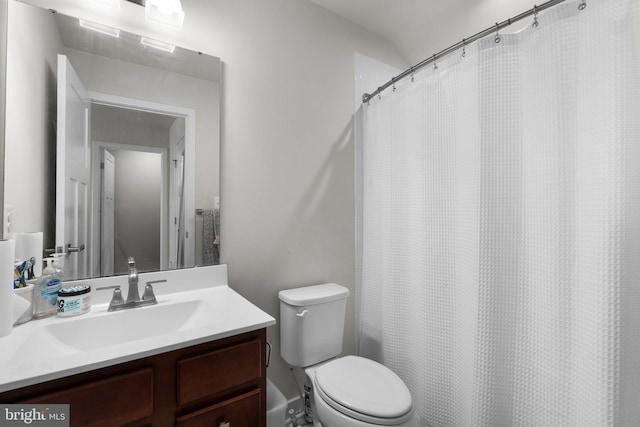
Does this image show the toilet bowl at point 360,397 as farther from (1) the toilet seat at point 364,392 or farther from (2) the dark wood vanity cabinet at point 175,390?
(2) the dark wood vanity cabinet at point 175,390

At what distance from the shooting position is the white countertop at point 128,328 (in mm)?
720

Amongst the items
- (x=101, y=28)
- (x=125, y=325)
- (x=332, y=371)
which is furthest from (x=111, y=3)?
(x=332, y=371)

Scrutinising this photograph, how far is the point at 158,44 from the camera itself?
1326 mm

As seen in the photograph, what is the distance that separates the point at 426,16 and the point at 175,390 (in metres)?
2.35

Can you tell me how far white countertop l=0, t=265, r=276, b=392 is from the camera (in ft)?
2.36

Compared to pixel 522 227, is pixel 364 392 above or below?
below

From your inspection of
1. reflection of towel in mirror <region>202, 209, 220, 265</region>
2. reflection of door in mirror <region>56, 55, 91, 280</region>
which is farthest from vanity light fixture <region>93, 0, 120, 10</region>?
reflection of towel in mirror <region>202, 209, 220, 265</region>

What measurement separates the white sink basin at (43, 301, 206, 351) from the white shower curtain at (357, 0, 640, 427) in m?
1.08

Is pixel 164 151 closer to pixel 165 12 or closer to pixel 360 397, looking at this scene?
pixel 165 12

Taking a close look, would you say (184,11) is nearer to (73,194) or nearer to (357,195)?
(73,194)

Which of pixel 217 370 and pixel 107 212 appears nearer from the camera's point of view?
pixel 217 370

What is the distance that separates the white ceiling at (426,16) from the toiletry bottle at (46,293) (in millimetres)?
→ 1940

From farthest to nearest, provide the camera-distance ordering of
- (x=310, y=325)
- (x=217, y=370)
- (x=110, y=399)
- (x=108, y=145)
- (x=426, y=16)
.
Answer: (x=426, y=16)
(x=310, y=325)
(x=108, y=145)
(x=217, y=370)
(x=110, y=399)

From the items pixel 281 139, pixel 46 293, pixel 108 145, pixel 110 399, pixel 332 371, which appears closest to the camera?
pixel 110 399
